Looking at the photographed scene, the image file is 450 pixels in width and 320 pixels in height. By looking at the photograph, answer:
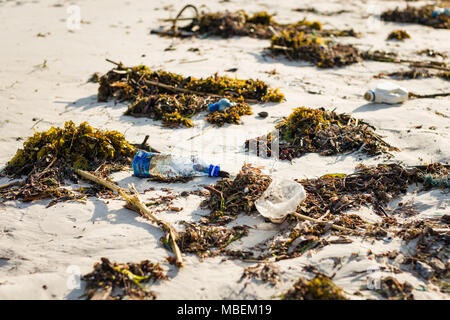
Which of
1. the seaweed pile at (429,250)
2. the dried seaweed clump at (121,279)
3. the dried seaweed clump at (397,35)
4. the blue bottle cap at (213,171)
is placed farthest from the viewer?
the dried seaweed clump at (397,35)

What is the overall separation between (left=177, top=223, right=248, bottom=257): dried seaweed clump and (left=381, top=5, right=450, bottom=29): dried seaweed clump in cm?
875

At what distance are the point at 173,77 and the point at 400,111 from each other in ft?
10.7

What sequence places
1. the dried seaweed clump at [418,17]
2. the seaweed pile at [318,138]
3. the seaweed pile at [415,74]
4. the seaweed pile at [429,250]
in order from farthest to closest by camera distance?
the dried seaweed clump at [418,17], the seaweed pile at [415,74], the seaweed pile at [318,138], the seaweed pile at [429,250]

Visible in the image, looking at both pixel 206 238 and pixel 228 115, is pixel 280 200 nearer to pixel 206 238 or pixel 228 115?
pixel 206 238

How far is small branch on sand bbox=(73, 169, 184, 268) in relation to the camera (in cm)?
302

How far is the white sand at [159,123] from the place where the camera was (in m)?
2.83

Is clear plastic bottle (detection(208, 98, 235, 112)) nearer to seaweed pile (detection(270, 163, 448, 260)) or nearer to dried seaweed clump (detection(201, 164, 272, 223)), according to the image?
dried seaweed clump (detection(201, 164, 272, 223))

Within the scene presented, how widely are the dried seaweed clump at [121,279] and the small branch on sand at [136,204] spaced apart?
0.69ft

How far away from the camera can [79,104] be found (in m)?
5.91

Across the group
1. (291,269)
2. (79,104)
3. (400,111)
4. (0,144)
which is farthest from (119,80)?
(291,269)

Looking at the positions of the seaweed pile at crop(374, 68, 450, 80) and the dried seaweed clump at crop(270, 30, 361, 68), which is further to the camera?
the dried seaweed clump at crop(270, 30, 361, 68)

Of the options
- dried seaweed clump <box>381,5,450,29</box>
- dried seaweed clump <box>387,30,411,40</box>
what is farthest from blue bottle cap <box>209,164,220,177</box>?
dried seaweed clump <box>381,5,450,29</box>

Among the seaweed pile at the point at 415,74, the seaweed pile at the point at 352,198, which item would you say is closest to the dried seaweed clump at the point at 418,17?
the seaweed pile at the point at 415,74

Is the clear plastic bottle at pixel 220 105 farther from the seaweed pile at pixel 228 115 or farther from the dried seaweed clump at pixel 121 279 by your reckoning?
the dried seaweed clump at pixel 121 279
